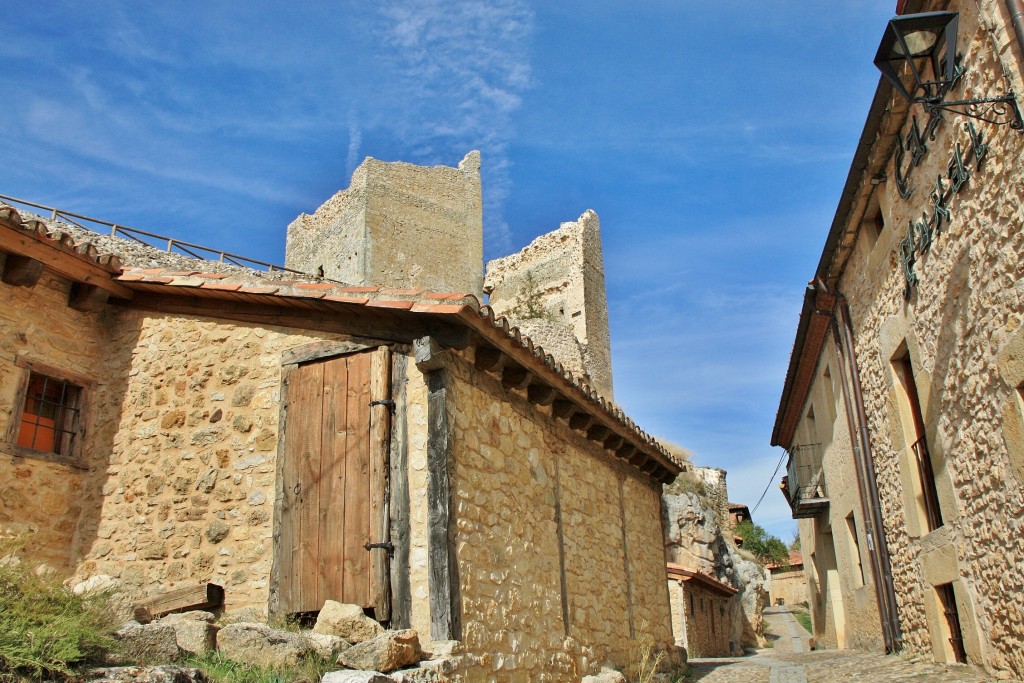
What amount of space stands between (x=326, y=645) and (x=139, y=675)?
4.67ft

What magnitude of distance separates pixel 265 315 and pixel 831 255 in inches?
298

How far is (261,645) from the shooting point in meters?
5.32

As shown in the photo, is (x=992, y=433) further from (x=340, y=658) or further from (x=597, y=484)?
(x=340, y=658)

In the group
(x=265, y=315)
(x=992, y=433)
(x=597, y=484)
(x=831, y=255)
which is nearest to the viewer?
(x=992, y=433)

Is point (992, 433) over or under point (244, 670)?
over

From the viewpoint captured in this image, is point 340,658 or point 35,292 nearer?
point 340,658

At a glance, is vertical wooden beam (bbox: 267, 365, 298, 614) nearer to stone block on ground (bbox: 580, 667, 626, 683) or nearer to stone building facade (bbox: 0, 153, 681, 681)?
stone building facade (bbox: 0, 153, 681, 681)

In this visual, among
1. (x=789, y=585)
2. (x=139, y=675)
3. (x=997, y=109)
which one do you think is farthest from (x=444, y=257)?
(x=139, y=675)

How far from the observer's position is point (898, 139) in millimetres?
8438

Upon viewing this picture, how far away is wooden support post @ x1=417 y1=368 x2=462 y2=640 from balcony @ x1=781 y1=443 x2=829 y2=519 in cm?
1082

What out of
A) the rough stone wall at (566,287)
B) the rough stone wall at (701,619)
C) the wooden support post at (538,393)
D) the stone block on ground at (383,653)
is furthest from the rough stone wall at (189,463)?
the rough stone wall at (566,287)

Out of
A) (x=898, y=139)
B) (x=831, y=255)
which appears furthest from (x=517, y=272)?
(x=898, y=139)

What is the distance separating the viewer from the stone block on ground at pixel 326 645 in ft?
17.6

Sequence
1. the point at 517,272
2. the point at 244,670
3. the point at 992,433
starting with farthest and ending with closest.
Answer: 1. the point at 517,272
2. the point at 992,433
3. the point at 244,670
